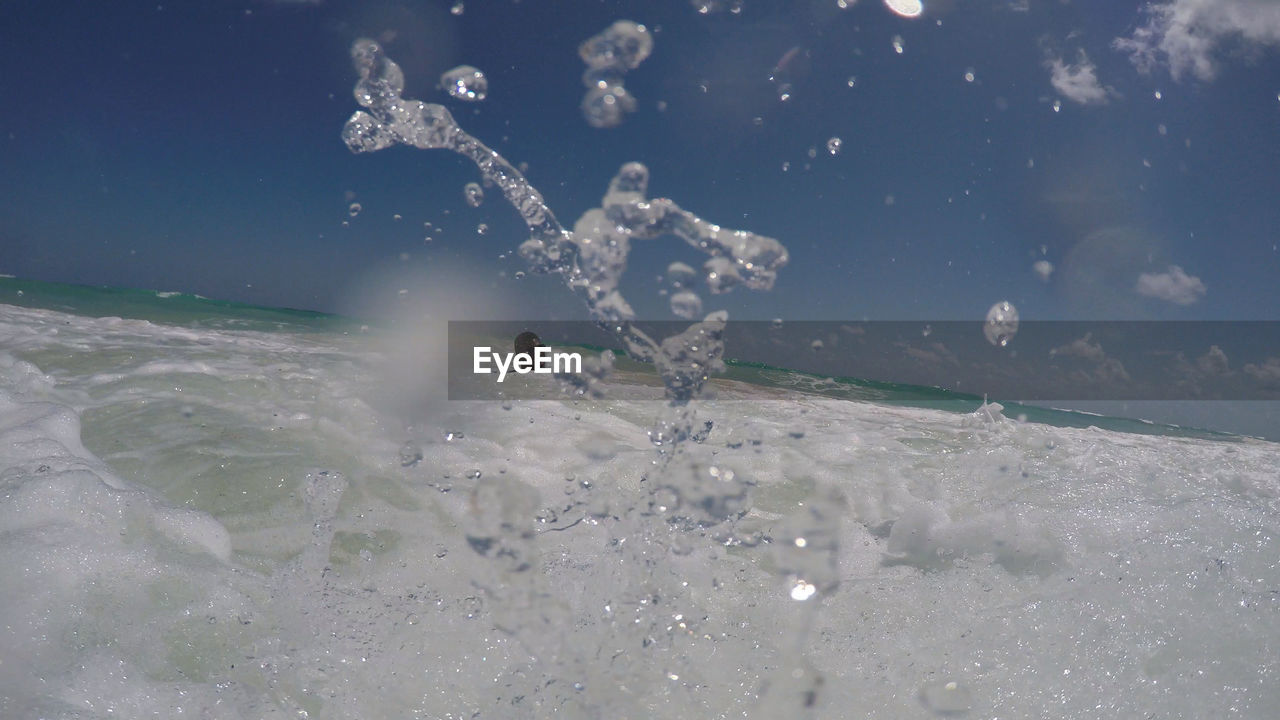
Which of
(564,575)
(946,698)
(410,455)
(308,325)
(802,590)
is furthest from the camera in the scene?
(308,325)

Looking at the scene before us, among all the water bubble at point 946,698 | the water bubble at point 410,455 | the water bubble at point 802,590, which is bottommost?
the water bubble at point 946,698

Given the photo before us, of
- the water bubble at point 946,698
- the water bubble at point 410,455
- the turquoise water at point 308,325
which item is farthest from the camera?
the turquoise water at point 308,325

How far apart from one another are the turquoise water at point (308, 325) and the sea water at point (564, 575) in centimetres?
383

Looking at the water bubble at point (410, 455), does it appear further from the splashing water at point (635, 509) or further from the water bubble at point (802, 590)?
the water bubble at point (802, 590)

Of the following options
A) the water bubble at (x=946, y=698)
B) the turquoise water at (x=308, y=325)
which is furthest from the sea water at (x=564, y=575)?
the turquoise water at (x=308, y=325)

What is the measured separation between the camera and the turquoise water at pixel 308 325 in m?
9.50

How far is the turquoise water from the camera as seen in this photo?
9.50m

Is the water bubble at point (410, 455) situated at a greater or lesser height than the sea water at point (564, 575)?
greater

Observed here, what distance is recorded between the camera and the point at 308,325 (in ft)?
36.1

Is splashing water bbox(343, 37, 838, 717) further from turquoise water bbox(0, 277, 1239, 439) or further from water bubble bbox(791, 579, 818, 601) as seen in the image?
turquoise water bbox(0, 277, 1239, 439)

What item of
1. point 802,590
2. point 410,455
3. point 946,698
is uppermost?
point 410,455

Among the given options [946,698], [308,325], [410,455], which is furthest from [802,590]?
[308,325]

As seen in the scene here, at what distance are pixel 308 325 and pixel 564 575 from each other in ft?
31.3

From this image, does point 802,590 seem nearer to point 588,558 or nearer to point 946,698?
point 946,698
